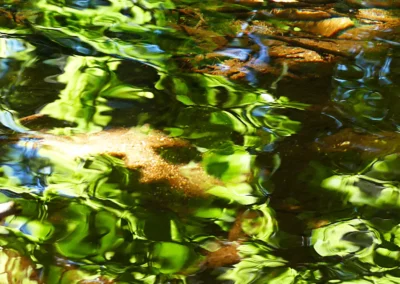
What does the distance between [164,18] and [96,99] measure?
79cm

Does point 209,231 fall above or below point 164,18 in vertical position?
below

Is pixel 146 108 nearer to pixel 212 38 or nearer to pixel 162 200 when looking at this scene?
pixel 162 200

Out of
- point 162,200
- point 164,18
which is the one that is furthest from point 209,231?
point 164,18

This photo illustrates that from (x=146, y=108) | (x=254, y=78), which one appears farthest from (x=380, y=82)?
(x=146, y=108)

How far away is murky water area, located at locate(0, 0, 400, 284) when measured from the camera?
1.27m

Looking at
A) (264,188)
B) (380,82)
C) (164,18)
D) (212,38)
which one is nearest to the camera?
(264,188)

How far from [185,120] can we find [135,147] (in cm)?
22

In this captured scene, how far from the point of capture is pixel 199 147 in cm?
165

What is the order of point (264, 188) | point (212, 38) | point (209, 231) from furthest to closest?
point (212, 38) → point (264, 188) → point (209, 231)

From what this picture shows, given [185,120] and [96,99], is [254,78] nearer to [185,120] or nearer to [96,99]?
[185,120]

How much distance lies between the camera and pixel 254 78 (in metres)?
2.01

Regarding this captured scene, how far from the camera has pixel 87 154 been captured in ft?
5.26

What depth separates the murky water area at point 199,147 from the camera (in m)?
1.27

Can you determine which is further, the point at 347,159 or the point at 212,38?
the point at 212,38
